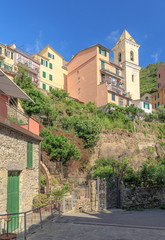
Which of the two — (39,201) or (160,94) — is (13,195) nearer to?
(39,201)

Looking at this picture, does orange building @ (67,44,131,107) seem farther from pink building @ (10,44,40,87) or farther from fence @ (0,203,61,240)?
fence @ (0,203,61,240)

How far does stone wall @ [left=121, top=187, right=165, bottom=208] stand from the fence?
913 centimetres

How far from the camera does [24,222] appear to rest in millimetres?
9055

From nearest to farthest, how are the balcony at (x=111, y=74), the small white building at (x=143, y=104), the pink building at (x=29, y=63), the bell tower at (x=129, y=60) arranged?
the pink building at (x=29, y=63)
the balcony at (x=111, y=74)
the small white building at (x=143, y=104)
the bell tower at (x=129, y=60)

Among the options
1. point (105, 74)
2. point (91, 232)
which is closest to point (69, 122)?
point (105, 74)

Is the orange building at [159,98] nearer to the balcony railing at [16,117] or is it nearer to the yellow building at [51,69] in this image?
the yellow building at [51,69]

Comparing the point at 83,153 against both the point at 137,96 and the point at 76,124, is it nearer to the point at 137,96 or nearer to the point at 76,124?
the point at 76,124

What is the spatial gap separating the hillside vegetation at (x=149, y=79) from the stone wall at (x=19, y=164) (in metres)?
60.3

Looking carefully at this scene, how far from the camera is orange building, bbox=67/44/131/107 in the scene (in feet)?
139

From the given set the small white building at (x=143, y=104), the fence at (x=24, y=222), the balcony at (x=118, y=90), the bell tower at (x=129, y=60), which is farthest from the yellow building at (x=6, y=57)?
the fence at (x=24, y=222)

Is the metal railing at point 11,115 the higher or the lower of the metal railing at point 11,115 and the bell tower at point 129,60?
the lower

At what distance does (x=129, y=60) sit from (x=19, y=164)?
4442cm

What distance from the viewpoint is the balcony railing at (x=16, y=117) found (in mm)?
11420

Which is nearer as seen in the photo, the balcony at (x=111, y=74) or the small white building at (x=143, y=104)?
the balcony at (x=111, y=74)
